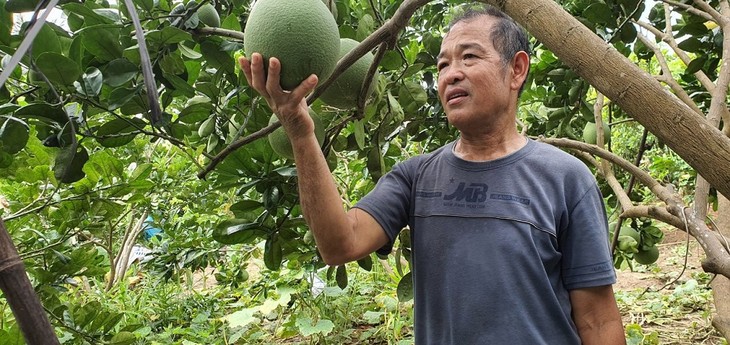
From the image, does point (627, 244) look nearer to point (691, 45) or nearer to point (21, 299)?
point (691, 45)

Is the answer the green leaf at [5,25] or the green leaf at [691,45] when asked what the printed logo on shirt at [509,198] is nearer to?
the green leaf at [5,25]

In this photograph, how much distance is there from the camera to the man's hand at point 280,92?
782 millimetres

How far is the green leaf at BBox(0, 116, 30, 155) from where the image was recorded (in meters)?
1.10

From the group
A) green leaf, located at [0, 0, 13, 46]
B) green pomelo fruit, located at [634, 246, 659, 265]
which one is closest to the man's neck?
green leaf, located at [0, 0, 13, 46]

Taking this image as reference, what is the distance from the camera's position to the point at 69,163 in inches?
45.3

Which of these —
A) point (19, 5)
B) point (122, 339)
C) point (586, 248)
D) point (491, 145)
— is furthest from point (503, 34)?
point (122, 339)

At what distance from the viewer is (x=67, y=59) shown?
41.7 inches

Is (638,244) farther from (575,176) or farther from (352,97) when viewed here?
(352,97)

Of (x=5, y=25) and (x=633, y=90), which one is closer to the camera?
(x=633, y=90)

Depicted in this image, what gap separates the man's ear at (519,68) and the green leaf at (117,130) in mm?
787

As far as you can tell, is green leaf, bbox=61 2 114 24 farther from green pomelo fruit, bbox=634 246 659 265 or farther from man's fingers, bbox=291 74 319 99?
green pomelo fruit, bbox=634 246 659 265

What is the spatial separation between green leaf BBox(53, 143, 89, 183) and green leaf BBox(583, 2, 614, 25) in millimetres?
1273

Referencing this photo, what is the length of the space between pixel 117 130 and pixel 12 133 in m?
0.23

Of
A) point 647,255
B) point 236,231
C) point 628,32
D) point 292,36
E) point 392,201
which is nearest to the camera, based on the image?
point 292,36
